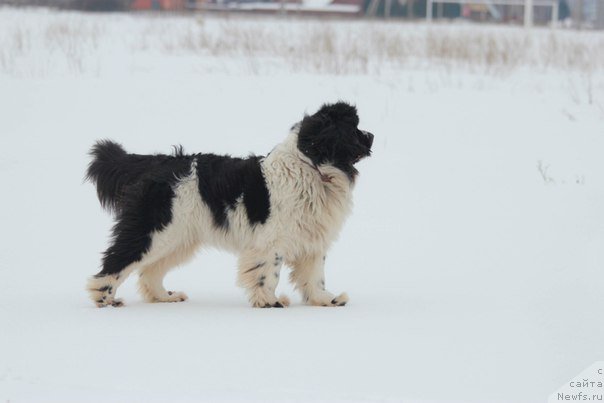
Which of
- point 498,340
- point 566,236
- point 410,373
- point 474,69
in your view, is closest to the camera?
point 410,373

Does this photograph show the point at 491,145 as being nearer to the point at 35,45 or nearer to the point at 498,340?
the point at 498,340

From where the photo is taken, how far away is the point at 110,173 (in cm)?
657

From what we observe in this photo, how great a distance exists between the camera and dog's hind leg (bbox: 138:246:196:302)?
6574 millimetres

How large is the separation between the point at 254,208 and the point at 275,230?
0.64 feet

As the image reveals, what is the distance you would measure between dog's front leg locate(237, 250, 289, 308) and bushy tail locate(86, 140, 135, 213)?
957 mm

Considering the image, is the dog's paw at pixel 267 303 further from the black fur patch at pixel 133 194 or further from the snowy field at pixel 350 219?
the black fur patch at pixel 133 194

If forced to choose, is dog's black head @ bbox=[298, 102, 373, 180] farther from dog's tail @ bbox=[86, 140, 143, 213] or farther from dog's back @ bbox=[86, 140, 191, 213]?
dog's tail @ bbox=[86, 140, 143, 213]

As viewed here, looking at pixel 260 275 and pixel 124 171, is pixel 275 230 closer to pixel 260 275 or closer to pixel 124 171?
pixel 260 275

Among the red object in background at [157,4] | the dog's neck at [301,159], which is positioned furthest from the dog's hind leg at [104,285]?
the red object in background at [157,4]

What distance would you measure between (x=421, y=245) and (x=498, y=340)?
3.14 meters

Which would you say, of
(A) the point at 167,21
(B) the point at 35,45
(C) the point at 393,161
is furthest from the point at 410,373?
(A) the point at 167,21

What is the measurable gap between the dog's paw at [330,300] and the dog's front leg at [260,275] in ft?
1.06

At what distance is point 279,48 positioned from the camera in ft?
56.9

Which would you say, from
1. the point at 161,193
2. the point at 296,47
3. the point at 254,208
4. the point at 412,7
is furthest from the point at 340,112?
the point at 412,7
